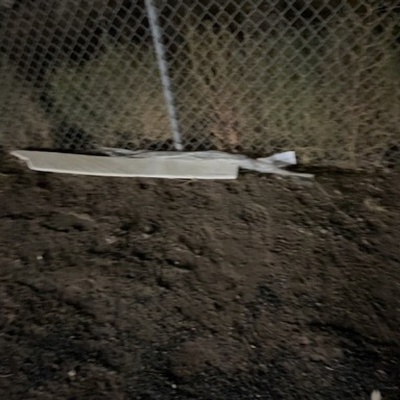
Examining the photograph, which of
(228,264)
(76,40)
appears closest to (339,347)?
(228,264)

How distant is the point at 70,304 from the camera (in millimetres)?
3059

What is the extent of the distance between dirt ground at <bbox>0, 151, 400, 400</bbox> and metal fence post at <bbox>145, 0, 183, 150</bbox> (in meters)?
0.38

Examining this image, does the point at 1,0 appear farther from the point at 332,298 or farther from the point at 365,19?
the point at 332,298

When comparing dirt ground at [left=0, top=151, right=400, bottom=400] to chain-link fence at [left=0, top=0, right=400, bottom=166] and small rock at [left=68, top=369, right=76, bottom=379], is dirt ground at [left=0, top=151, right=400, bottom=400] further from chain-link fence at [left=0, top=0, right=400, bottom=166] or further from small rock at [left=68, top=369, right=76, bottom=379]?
chain-link fence at [left=0, top=0, right=400, bottom=166]

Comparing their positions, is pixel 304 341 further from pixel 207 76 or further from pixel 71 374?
pixel 207 76

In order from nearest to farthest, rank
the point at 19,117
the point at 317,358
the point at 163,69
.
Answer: the point at 317,358 → the point at 163,69 → the point at 19,117

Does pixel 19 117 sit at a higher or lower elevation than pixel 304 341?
higher

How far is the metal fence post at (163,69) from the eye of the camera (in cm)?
335

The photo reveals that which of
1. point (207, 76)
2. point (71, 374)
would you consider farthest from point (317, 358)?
point (207, 76)

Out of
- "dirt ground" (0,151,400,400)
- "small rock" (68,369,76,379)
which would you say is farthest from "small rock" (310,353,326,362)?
"small rock" (68,369,76,379)

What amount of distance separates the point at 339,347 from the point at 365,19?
173 cm

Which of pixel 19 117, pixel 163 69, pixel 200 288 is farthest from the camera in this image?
pixel 19 117

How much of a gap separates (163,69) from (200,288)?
134 centimetres

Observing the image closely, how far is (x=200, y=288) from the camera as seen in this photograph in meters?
3.07
